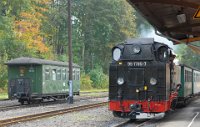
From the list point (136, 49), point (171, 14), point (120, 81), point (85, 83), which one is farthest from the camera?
point (85, 83)

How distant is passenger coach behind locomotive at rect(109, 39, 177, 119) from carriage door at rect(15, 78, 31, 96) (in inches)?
405

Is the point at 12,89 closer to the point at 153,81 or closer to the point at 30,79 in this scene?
the point at 30,79

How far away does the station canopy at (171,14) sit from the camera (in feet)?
43.6

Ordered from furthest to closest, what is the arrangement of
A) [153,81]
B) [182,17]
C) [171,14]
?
1. [171,14]
2. [182,17]
3. [153,81]

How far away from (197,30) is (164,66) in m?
6.60

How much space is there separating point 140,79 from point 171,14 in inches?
144

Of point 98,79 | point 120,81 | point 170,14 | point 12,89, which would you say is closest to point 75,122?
point 120,81

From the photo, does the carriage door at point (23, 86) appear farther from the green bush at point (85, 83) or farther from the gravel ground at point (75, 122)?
the green bush at point (85, 83)

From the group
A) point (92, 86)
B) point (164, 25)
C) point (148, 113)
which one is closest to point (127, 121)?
point (148, 113)

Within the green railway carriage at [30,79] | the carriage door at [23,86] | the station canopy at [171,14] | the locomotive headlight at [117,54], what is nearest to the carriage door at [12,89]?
the green railway carriage at [30,79]

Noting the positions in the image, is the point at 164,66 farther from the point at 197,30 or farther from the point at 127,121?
the point at 197,30

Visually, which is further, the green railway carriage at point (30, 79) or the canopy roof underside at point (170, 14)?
the green railway carriage at point (30, 79)

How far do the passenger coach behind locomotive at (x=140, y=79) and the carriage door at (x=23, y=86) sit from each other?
33.7 feet

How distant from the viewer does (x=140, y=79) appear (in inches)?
608
